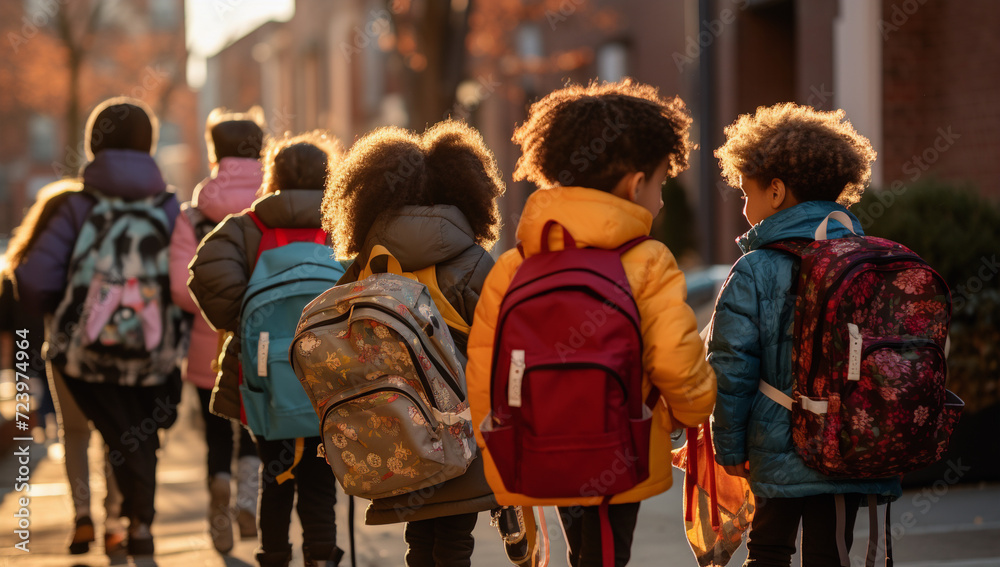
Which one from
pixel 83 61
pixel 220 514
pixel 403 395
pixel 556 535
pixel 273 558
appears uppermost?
pixel 83 61

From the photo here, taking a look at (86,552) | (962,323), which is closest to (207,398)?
(86,552)

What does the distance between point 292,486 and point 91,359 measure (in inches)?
53.4

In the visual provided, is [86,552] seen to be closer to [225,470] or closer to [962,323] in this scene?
[225,470]

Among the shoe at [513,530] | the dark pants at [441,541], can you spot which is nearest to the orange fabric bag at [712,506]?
the shoe at [513,530]

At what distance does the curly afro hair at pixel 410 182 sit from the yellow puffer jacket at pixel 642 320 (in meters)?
0.52

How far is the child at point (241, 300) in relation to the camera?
4129mm

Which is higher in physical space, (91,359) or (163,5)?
(163,5)

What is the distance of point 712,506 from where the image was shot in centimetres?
345

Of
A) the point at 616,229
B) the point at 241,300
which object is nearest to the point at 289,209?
the point at 241,300

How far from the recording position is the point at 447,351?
3.26m

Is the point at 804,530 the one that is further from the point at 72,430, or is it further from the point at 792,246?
Answer: the point at 72,430

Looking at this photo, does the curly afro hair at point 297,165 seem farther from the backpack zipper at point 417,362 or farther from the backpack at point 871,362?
the backpack at point 871,362

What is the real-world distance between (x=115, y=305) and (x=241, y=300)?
1.15 m

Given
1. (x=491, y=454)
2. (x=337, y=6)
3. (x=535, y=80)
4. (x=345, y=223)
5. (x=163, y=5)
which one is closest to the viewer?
(x=491, y=454)
